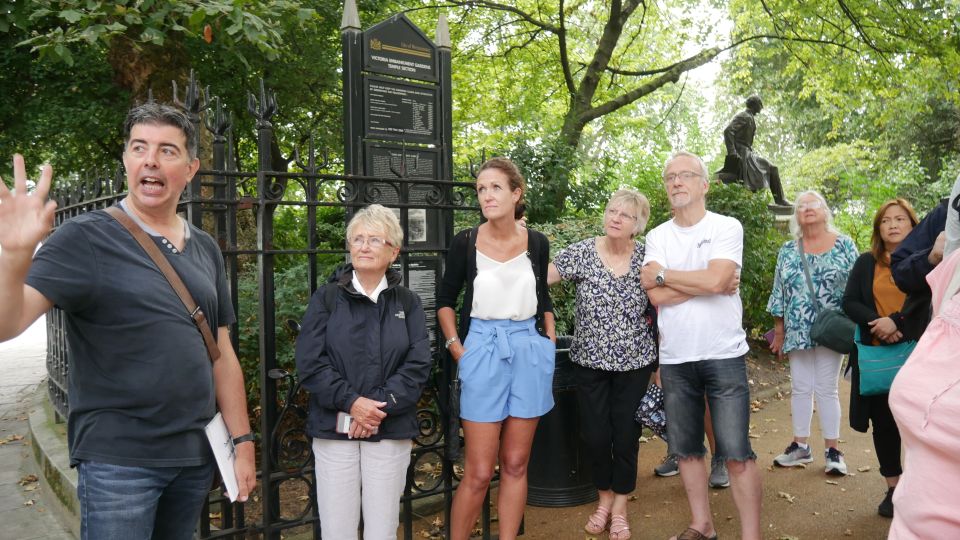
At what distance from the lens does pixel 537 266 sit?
367 cm

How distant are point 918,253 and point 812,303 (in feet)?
5.63

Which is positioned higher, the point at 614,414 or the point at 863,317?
the point at 863,317

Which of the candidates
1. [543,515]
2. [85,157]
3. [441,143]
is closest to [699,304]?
[543,515]

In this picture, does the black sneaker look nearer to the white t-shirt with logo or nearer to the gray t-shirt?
the white t-shirt with logo

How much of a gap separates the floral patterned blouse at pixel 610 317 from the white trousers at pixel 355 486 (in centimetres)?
141

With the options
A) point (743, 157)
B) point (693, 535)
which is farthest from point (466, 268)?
point (743, 157)

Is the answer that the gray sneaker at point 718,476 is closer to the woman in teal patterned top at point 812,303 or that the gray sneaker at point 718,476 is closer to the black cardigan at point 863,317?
the woman in teal patterned top at point 812,303

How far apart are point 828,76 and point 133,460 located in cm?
1394

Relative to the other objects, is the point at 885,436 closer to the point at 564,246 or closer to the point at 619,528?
the point at 619,528

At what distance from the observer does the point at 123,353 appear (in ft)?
6.61

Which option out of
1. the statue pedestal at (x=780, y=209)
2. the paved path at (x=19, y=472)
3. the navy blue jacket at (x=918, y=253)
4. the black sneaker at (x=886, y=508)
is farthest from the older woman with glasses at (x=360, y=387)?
the statue pedestal at (x=780, y=209)

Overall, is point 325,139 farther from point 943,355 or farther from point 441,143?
point 943,355

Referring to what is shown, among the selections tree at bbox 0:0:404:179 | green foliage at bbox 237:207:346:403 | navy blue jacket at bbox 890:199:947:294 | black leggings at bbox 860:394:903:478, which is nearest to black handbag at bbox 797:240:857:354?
black leggings at bbox 860:394:903:478

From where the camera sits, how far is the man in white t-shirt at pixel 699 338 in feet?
12.0
